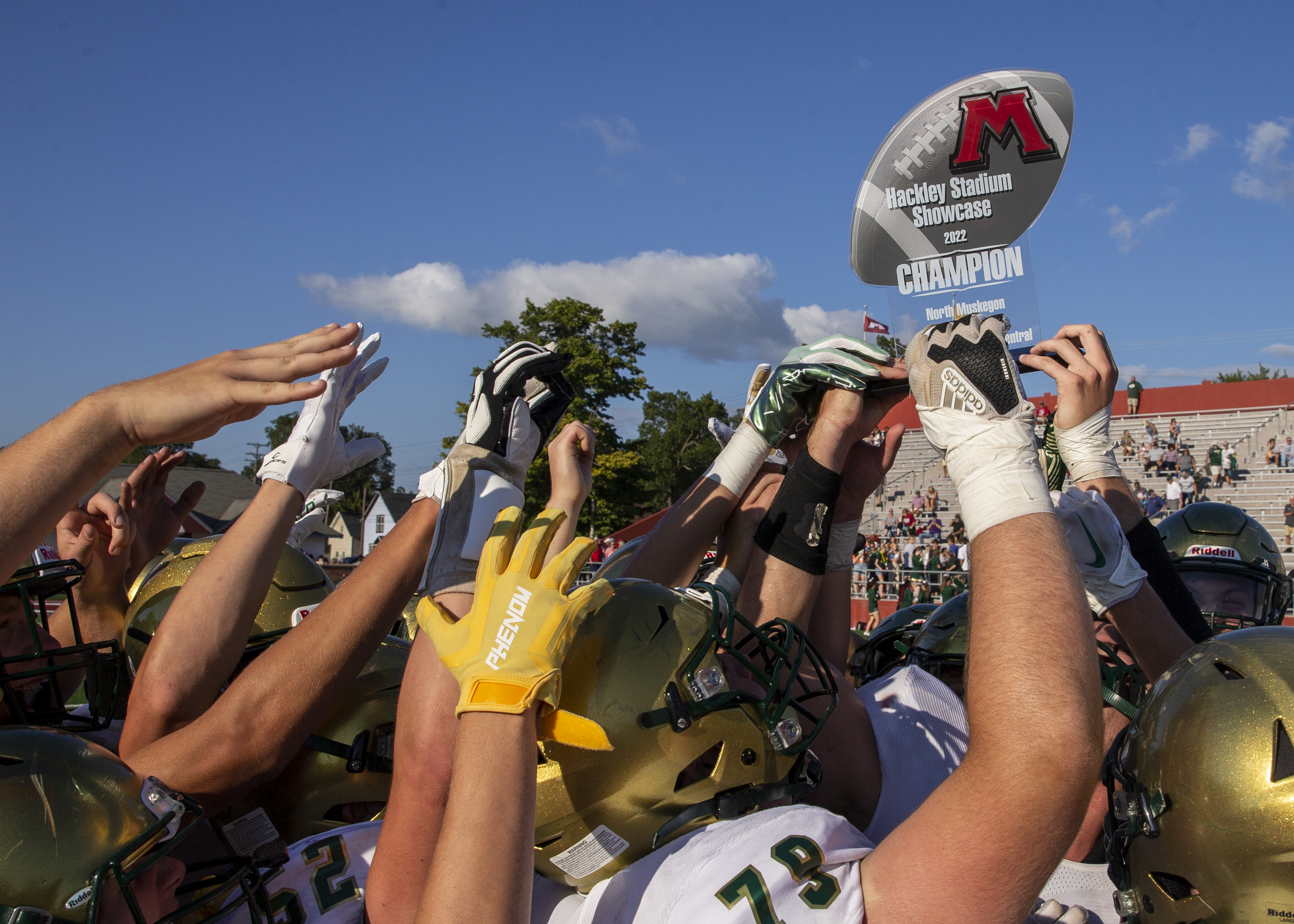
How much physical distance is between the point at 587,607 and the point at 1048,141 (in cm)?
224

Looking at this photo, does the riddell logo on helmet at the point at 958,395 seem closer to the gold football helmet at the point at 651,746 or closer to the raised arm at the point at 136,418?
the gold football helmet at the point at 651,746

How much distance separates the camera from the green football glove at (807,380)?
2.59 meters

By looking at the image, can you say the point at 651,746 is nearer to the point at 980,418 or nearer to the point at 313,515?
the point at 980,418

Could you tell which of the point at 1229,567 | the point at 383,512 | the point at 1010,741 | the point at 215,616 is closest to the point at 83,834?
the point at 215,616

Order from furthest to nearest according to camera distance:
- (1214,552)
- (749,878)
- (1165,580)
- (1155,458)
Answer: (1155,458)
(1214,552)
(1165,580)
(749,878)

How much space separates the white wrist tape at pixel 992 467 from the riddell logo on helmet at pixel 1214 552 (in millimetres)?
2638

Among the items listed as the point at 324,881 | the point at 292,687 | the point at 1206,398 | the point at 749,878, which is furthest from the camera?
the point at 1206,398

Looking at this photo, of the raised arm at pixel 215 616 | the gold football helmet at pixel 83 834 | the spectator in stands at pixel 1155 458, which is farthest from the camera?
the spectator in stands at pixel 1155 458

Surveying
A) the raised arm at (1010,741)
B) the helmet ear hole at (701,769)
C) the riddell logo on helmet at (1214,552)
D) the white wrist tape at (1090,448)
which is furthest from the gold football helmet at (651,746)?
the riddell logo on helmet at (1214,552)

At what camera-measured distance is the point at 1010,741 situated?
139cm

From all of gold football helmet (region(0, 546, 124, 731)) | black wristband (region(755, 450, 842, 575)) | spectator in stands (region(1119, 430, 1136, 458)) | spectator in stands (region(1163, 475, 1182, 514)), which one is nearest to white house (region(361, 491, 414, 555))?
spectator in stands (region(1119, 430, 1136, 458))

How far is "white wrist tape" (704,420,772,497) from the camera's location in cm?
292

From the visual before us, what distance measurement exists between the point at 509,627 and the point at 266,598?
166cm

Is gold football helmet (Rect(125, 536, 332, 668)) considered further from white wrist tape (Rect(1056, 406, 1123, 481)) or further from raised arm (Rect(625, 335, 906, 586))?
white wrist tape (Rect(1056, 406, 1123, 481))
